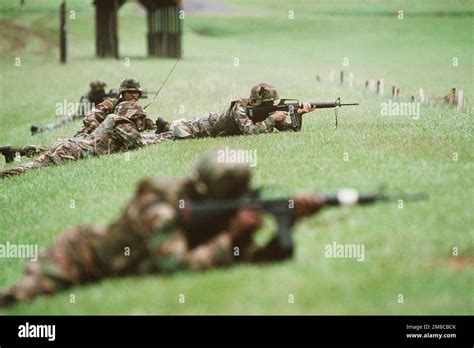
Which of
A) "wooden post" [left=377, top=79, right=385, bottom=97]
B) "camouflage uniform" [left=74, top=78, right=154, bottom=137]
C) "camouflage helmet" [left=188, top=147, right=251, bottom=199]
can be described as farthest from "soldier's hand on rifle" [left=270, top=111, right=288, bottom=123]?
"wooden post" [left=377, top=79, right=385, bottom=97]

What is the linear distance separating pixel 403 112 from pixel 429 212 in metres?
8.14

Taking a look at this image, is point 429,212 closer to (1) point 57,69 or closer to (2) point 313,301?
(2) point 313,301

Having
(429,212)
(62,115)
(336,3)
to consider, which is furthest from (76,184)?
(336,3)

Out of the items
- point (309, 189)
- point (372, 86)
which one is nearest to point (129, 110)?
point (309, 189)

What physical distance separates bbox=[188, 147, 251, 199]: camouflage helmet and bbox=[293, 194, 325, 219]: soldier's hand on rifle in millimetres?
517

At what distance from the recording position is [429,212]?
9.85 m

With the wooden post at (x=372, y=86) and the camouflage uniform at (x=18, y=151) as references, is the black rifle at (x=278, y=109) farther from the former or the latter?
the wooden post at (x=372, y=86)

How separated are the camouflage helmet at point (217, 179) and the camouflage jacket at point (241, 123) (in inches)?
278

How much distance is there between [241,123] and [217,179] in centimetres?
733

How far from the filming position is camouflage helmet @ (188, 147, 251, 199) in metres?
8.09

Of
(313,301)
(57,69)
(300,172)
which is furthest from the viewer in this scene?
(57,69)

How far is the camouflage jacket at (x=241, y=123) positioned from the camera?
50.4ft

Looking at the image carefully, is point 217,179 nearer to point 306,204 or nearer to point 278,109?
point 306,204

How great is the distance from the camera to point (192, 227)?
8328mm
